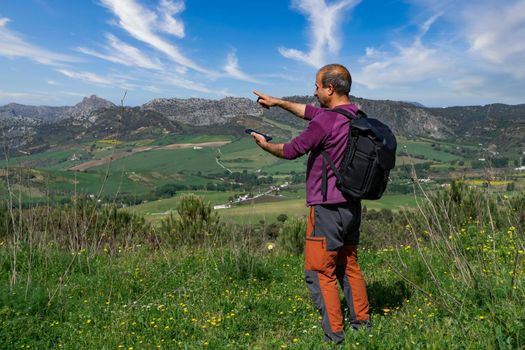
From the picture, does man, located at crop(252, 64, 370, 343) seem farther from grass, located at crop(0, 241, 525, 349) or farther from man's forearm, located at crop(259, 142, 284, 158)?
→ grass, located at crop(0, 241, 525, 349)

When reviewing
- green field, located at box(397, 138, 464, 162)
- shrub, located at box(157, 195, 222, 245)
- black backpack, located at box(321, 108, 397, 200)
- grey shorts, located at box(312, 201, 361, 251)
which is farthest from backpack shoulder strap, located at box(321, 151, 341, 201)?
green field, located at box(397, 138, 464, 162)

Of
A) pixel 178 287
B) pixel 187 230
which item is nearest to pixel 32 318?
pixel 178 287

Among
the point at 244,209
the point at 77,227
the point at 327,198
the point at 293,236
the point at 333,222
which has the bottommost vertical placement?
the point at 244,209

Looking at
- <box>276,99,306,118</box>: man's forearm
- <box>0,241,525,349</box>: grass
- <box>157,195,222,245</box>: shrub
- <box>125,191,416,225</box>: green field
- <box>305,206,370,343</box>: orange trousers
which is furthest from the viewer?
<box>157,195,222,245</box>: shrub

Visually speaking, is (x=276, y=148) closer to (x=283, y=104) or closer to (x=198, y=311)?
(x=283, y=104)

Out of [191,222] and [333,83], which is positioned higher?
[333,83]

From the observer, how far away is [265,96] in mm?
4027

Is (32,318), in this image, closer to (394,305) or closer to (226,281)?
(226,281)

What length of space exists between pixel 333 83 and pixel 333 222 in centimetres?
119

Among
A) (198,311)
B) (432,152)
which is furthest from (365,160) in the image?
(432,152)

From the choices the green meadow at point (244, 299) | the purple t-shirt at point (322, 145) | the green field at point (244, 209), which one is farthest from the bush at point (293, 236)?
the purple t-shirt at point (322, 145)

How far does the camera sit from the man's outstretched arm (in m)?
3.76

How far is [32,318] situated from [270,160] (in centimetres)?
9894

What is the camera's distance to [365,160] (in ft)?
10.4
